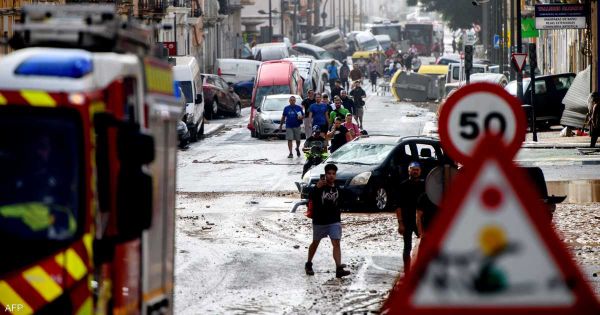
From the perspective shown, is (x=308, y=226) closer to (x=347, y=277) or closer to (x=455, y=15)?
(x=347, y=277)

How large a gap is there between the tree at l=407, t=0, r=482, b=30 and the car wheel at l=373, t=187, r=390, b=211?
81901mm

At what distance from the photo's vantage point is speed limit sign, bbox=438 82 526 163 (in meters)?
8.82

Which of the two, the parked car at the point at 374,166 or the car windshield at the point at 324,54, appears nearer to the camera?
the parked car at the point at 374,166

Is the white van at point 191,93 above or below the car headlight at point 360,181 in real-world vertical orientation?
above

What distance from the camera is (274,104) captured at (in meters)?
44.6

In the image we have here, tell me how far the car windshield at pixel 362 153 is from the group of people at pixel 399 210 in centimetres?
773

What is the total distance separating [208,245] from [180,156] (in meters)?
17.2

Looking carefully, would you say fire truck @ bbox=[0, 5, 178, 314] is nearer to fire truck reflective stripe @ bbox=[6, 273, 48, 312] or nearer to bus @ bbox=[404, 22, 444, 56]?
fire truck reflective stripe @ bbox=[6, 273, 48, 312]

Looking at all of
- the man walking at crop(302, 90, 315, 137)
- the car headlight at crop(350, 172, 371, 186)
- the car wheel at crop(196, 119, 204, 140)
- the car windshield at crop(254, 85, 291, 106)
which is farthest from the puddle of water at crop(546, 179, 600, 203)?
the car windshield at crop(254, 85, 291, 106)

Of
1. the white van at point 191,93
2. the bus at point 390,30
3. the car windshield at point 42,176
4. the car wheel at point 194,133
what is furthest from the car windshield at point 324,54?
the car windshield at point 42,176

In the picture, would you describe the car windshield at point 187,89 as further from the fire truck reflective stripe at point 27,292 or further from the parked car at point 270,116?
the fire truck reflective stripe at point 27,292

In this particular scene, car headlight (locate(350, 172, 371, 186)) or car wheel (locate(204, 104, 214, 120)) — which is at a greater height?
car wheel (locate(204, 104, 214, 120))

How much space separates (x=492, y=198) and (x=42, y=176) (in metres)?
3.98

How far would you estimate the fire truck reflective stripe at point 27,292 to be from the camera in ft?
28.7
